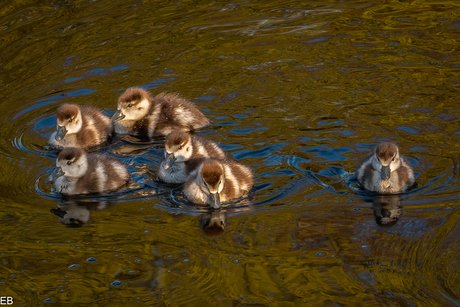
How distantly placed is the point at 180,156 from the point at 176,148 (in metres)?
0.09

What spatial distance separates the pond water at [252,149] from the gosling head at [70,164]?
20cm

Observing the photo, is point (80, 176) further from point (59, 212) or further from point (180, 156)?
point (180, 156)

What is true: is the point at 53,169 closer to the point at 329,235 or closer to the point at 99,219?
the point at 99,219

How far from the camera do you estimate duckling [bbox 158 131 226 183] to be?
5.59 m

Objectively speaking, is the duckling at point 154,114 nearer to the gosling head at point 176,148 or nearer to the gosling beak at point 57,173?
the gosling head at point 176,148

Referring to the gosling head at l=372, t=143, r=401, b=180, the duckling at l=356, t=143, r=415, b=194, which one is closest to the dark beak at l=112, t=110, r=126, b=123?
the duckling at l=356, t=143, r=415, b=194

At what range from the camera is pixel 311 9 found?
898cm

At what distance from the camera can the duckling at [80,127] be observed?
20.5ft

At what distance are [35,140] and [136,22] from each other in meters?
3.01

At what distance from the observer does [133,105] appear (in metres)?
6.55

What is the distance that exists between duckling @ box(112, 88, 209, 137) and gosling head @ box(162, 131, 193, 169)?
90 centimetres

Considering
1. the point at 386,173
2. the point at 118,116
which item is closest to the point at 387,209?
the point at 386,173

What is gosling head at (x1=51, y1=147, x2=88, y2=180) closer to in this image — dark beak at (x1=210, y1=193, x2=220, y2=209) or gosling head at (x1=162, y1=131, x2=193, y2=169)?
gosling head at (x1=162, y1=131, x2=193, y2=169)

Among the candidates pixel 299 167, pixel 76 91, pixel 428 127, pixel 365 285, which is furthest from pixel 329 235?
pixel 76 91
